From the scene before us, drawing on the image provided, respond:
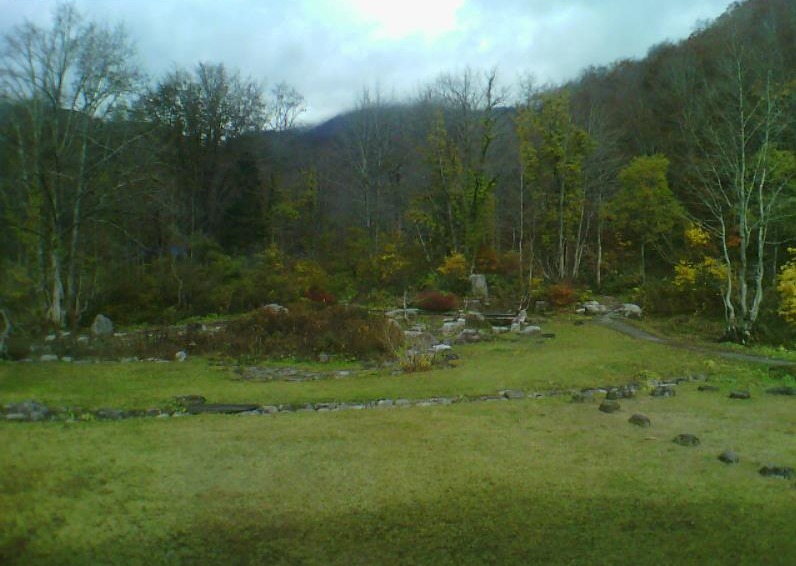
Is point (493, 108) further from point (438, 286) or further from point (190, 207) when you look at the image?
point (190, 207)

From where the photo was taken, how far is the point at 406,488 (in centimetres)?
534

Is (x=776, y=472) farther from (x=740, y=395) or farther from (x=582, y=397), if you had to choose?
(x=740, y=395)

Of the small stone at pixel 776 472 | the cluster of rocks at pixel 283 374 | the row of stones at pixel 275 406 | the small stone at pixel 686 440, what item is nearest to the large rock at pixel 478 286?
the cluster of rocks at pixel 283 374

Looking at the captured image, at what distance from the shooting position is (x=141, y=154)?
82.7 ft

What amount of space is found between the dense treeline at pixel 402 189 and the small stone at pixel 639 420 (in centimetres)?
A: 1108

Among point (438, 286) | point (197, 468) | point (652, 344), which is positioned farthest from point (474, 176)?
point (197, 468)

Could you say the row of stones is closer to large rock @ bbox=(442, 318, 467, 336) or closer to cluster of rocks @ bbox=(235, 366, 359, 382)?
cluster of rocks @ bbox=(235, 366, 359, 382)

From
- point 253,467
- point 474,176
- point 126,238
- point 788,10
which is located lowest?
point 253,467

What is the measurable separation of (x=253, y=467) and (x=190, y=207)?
31.6m

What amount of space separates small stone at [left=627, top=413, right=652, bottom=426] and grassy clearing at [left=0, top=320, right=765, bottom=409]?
320 cm

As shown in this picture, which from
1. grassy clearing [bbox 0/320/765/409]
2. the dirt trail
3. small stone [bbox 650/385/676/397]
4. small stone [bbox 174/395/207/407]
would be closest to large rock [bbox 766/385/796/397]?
small stone [bbox 650/385/676/397]

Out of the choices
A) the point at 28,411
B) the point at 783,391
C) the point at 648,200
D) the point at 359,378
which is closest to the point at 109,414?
the point at 28,411

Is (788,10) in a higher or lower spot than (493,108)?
higher

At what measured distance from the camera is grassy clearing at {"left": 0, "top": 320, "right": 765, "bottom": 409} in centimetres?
1029
